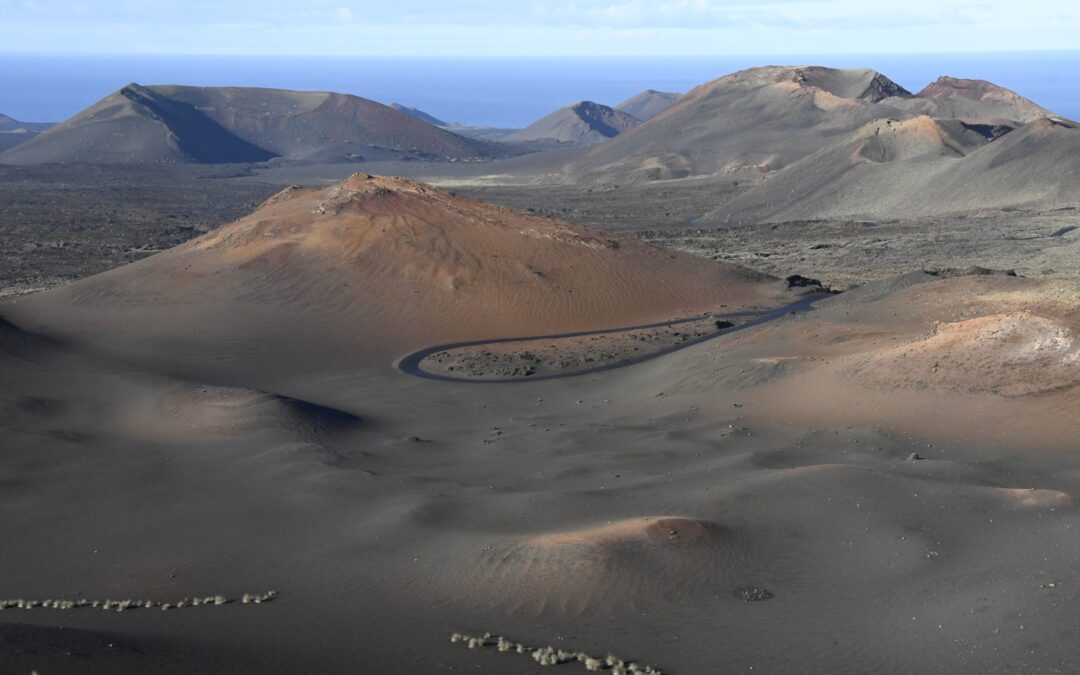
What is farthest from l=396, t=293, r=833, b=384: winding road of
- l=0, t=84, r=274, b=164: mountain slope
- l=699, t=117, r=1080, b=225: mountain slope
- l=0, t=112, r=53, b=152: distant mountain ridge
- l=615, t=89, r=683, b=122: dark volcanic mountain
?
l=615, t=89, r=683, b=122: dark volcanic mountain

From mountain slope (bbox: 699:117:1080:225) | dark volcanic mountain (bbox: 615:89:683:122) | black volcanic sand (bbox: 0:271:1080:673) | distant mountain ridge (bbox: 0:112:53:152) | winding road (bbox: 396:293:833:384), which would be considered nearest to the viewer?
black volcanic sand (bbox: 0:271:1080:673)

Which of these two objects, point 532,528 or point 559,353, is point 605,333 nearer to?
point 559,353

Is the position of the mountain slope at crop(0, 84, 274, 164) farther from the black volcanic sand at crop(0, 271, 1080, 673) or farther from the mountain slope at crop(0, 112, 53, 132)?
the black volcanic sand at crop(0, 271, 1080, 673)

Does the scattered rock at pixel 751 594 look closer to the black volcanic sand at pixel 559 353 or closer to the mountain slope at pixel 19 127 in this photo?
the black volcanic sand at pixel 559 353

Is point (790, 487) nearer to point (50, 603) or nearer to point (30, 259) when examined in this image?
point (50, 603)

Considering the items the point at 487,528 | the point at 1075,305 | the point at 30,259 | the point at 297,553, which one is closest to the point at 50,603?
the point at 297,553
